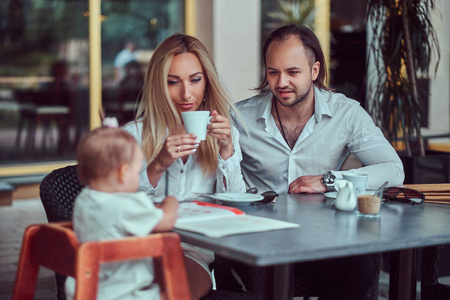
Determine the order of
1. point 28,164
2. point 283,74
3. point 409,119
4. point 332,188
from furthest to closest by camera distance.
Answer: point 28,164 < point 409,119 < point 283,74 < point 332,188

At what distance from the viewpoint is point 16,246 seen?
5.14 m

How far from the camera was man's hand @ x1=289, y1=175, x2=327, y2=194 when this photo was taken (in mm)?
2797

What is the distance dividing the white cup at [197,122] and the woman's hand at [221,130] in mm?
208

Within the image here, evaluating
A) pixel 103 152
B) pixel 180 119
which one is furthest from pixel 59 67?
pixel 103 152

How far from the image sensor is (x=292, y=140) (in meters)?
3.31

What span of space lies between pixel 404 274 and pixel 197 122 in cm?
86

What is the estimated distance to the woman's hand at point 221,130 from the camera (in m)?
2.67

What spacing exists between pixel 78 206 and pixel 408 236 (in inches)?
36.4

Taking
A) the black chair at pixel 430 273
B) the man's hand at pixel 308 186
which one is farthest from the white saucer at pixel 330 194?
the black chair at pixel 430 273

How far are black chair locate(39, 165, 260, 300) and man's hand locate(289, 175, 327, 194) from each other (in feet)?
1.87

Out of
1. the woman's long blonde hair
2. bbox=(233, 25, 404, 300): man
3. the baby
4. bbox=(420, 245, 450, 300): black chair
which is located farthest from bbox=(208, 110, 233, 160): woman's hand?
bbox=(420, 245, 450, 300): black chair

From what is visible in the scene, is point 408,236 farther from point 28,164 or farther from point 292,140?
point 28,164

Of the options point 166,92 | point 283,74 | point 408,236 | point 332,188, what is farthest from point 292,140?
point 408,236

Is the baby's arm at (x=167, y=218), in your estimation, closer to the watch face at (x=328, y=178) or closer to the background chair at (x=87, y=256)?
the background chair at (x=87, y=256)
